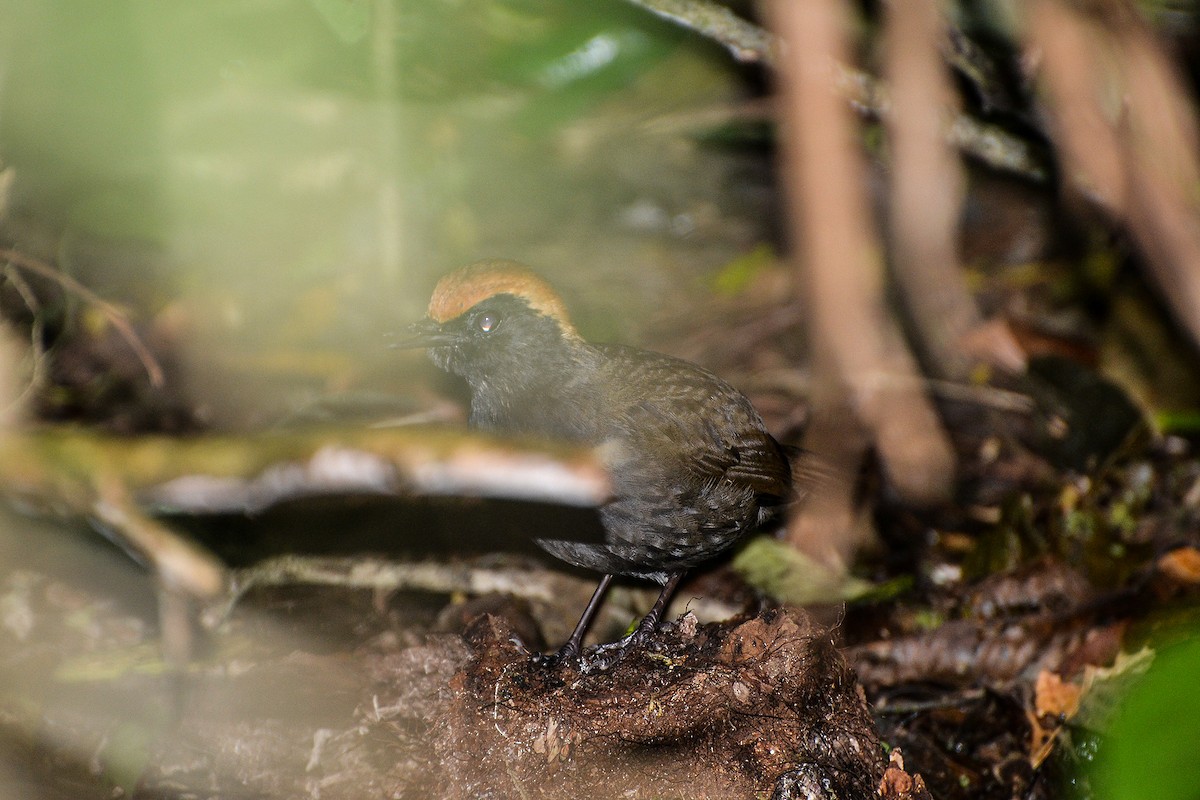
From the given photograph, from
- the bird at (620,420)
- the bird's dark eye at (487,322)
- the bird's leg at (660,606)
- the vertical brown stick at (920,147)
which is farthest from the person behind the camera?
the bird's dark eye at (487,322)

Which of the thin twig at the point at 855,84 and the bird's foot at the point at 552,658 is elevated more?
the thin twig at the point at 855,84

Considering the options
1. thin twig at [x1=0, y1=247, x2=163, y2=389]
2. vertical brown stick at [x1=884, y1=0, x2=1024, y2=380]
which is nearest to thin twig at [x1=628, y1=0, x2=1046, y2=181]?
vertical brown stick at [x1=884, y1=0, x2=1024, y2=380]

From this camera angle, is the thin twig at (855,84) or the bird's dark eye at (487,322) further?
the thin twig at (855,84)

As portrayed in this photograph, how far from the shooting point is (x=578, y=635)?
3.97 meters

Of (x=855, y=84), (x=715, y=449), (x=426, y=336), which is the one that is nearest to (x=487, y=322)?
(x=426, y=336)

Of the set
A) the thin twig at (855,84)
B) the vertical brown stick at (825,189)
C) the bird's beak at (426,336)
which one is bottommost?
the bird's beak at (426,336)

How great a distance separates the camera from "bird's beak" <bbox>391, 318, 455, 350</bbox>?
13.2 ft

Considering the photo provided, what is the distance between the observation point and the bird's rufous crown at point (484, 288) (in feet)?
12.9

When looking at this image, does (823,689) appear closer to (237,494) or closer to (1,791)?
(237,494)

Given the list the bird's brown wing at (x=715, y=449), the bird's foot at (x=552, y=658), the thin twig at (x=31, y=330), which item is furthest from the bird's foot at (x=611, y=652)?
the thin twig at (x=31, y=330)

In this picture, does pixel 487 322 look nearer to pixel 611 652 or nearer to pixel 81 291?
pixel 611 652

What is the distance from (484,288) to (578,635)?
5.03 feet

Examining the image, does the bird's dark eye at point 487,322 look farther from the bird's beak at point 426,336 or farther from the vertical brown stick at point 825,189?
the vertical brown stick at point 825,189

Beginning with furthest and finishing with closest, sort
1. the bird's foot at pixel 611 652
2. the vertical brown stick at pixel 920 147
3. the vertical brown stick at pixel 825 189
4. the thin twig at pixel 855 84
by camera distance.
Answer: the thin twig at pixel 855 84, the bird's foot at pixel 611 652, the vertical brown stick at pixel 920 147, the vertical brown stick at pixel 825 189
